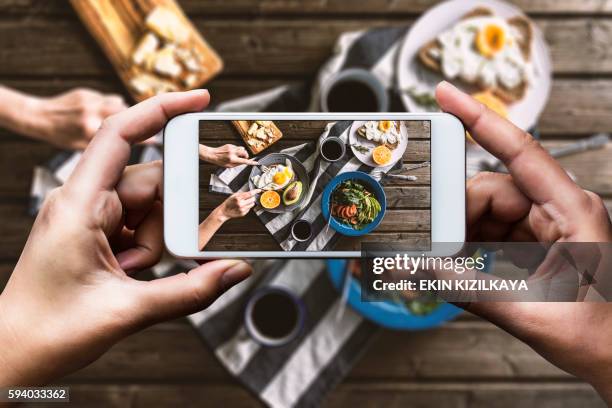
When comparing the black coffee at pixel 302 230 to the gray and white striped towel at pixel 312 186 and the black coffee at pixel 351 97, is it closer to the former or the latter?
the gray and white striped towel at pixel 312 186

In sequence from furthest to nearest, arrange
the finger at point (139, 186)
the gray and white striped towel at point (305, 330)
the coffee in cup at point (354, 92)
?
the gray and white striped towel at point (305, 330) → the coffee in cup at point (354, 92) → the finger at point (139, 186)

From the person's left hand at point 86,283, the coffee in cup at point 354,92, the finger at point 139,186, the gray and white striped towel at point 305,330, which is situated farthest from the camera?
the gray and white striped towel at point 305,330

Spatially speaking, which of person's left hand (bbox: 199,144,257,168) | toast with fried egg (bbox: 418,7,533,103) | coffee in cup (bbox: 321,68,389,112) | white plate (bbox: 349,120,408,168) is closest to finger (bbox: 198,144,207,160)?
person's left hand (bbox: 199,144,257,168)

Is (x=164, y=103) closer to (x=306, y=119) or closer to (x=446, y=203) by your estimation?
(x=306, y=119)

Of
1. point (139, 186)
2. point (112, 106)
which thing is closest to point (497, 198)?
point (139, 186)

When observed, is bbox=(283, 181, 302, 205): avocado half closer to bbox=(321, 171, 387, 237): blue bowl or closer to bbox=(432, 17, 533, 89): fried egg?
bbox=(321, 171, 387, 237): blue bowl

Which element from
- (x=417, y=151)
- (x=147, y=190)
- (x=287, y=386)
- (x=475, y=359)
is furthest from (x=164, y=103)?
(x=475, y=359)

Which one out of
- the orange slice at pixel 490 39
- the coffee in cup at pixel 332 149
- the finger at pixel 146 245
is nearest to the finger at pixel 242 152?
the coffee in cup at pixel 332 149
